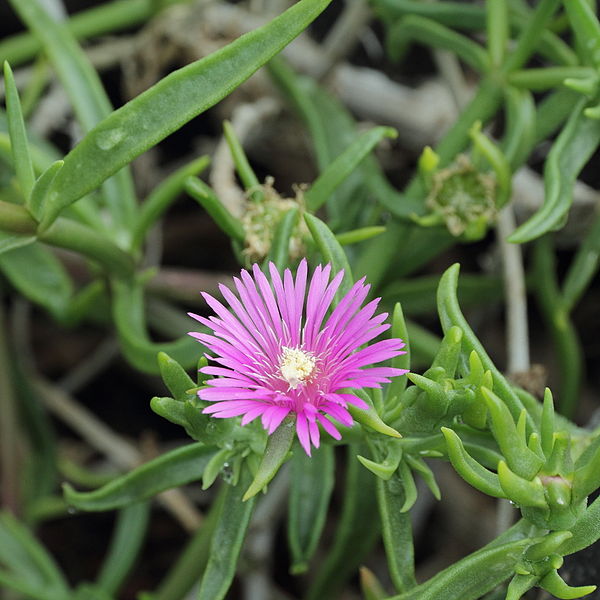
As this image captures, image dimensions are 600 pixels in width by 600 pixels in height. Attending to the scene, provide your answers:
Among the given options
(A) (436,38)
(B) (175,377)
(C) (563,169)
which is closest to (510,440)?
(B) (175,377)

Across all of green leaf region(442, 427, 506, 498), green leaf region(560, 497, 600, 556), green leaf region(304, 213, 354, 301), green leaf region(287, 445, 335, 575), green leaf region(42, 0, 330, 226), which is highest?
green leaf region(42, 0, 330, 226)

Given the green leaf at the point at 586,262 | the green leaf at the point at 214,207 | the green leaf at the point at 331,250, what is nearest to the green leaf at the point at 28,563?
the green leaf at the point at 214,207

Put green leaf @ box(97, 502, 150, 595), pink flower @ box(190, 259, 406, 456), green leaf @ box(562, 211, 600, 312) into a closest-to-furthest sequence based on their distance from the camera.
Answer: pink flower @ box(190, 259, 406, 456) → green leaf @ box(562, 211, 600, 312) → green leaf @ box(97, 502, 150, 595)

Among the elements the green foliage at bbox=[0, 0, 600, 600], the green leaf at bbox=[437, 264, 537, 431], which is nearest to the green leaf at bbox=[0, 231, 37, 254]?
the green foliage at bbox=[0, 0, 600, 600]

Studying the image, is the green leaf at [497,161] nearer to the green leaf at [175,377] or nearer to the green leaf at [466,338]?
the green leaf at [466,338]

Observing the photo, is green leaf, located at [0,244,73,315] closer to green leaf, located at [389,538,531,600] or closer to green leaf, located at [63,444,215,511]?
green leaf, located at [63,444,215,511]

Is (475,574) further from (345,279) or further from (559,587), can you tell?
(345,279)
